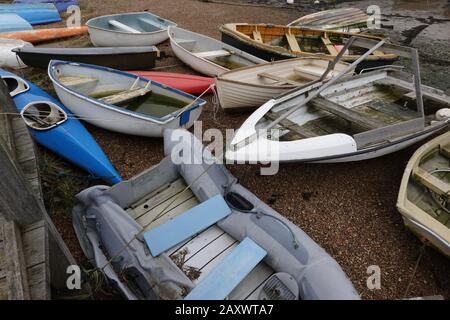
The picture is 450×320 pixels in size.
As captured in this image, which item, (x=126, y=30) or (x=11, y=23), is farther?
(x=126, y=30)

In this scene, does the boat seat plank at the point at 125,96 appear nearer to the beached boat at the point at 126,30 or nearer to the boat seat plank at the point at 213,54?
the boat seat plank at the point at 213,54

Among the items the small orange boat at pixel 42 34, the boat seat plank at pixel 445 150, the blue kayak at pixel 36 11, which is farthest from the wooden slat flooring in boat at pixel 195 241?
the blue kayak at pixel 36 11

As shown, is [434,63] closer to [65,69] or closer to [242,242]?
[242,242]

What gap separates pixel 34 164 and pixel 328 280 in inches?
122

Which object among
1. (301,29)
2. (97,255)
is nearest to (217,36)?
(301,29)

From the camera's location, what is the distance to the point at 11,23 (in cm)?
882

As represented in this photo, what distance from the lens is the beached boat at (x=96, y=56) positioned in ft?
21.0

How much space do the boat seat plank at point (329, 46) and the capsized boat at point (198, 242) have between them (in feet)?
18.5

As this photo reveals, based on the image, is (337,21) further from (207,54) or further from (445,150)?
(445,150)

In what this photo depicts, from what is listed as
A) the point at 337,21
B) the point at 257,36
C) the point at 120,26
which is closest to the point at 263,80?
the point at 257,36

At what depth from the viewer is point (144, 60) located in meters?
7.17

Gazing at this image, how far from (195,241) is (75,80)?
4.27 m

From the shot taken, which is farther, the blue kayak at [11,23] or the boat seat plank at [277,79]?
the blue kayak at [11,23]

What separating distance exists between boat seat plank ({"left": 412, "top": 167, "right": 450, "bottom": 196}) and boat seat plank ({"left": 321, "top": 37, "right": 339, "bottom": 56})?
459cm
